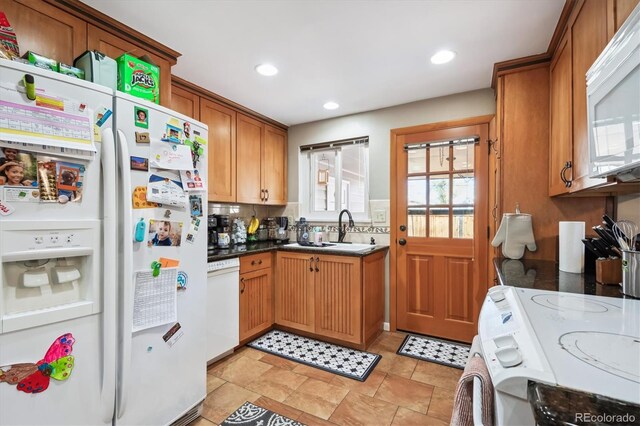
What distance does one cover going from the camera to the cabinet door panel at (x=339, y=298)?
250cm

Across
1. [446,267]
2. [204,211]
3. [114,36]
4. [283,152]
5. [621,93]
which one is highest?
[114,36]

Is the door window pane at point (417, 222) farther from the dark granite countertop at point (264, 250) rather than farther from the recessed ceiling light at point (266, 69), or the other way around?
the recessed ceiling light at point (266, 69)

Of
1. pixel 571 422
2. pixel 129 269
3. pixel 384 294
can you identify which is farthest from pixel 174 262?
pixel 384 294

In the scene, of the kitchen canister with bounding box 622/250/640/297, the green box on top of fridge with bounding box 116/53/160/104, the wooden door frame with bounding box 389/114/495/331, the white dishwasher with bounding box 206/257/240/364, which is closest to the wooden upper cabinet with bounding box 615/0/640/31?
the kitchen canister with bounding box 622/250/640/297

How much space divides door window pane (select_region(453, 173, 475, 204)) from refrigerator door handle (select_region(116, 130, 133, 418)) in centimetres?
261

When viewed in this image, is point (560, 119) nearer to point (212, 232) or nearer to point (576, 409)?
point (576, 409)

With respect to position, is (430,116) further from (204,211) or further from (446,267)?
(204,211)

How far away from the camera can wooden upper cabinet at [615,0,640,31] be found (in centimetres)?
92

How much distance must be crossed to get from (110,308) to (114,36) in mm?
1556

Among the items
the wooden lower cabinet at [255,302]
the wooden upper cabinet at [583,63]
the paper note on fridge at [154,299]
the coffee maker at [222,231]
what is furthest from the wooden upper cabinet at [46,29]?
the wooden upper cabinet at [583,63]

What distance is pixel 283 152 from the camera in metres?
3.60

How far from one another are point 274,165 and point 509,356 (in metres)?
3.08

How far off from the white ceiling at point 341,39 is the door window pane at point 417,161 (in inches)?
21.9

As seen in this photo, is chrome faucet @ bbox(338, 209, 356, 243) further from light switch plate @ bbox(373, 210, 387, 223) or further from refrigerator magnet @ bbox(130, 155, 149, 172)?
refrigerator magnet @ bbox(130, 155, 149, 172)
